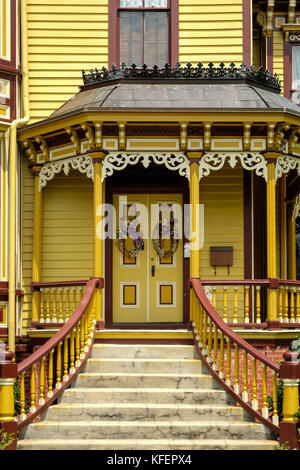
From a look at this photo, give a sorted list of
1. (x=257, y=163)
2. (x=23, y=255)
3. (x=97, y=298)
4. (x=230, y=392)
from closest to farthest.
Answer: (x=230, y=392) → (x=97, y=298) → (x=257, y=163) → (x=23, y=255)

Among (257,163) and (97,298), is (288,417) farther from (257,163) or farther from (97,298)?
(257,163)

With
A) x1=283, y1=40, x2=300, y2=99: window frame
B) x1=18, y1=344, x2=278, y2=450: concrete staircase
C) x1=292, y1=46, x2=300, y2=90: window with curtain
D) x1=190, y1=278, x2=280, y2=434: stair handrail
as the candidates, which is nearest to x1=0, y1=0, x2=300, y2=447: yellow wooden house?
x1=283, y1=40, x2=300, y2=99: window frame

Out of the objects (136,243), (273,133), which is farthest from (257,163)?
(136,243)

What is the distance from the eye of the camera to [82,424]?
1025 cm

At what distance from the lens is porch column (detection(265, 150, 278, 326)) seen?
521 inches

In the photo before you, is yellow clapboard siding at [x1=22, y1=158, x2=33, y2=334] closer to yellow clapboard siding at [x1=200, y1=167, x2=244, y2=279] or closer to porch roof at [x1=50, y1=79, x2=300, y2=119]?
porch roof at [x1=50, y1=79, x2=300, y2=119]

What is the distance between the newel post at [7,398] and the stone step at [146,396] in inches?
51.3

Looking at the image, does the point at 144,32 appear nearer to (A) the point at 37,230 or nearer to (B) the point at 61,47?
(B) the point at 61,47

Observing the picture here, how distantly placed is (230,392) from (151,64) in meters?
7.07

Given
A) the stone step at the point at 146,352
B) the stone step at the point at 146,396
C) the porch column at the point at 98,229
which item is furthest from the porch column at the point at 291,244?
the stone step at the point at 146,396

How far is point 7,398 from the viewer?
972cm

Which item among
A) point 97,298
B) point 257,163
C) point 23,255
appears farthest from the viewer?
point 23,255

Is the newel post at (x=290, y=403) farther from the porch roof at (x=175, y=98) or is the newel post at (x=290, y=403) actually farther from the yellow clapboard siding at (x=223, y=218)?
the yellow clapboard siding at (x=223, y=218)

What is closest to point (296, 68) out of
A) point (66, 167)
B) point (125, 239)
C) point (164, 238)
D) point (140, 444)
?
point (164, 238)
